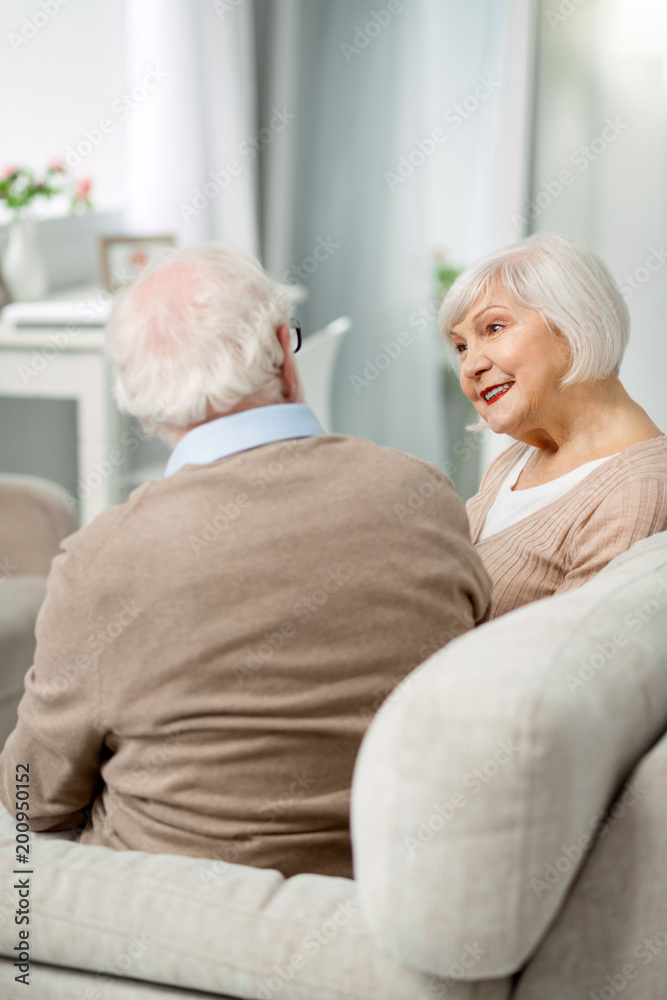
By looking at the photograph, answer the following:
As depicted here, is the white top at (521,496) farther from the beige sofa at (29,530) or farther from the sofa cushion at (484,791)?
the beige sofa at (29,530)

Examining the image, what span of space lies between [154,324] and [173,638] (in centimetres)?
33

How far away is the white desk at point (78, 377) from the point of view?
2883mm

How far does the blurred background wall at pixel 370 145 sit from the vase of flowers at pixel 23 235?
384 millimetres

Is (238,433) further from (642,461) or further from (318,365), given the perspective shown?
(318,365)

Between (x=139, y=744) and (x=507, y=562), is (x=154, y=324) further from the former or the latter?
(x=507, y=562)

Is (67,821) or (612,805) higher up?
(612,805)

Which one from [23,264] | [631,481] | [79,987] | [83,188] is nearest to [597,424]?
[631,481]

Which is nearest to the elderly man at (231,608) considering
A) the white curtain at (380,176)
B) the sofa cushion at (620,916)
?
the sofa cushion at (620,916)

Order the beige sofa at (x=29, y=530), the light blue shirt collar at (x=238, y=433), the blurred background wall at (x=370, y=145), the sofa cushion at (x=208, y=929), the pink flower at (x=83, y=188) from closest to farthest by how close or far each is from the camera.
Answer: the sofa cushion at (x=208, y=929) < the light blue shirt collar at (x=238, y=433) < the beige sofa at (x=29, y=530) < the blurred background wall at (x=370, y=145) < the pink flower at (x=83, y=188)

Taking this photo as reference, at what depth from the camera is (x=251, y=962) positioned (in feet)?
2.86

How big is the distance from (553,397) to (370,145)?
10.1 ft

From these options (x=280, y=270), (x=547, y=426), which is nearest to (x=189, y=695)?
(x=547, y=426)

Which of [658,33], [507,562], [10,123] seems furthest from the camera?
[10,123]

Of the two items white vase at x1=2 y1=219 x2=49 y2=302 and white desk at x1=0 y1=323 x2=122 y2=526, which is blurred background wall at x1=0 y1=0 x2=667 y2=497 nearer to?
white vase at x1=2 y1=219 x2=49 y2=302
